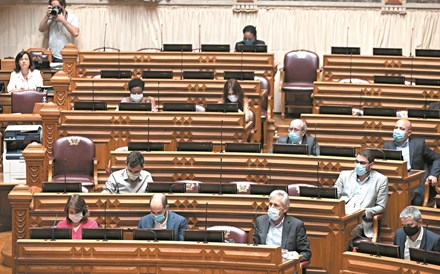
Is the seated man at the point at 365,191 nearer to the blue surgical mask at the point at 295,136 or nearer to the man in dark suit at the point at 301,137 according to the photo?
the man in dark suit at the point at 301,137

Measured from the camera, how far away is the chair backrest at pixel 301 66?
40.1 ft

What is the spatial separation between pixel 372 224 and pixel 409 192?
0.47 metres

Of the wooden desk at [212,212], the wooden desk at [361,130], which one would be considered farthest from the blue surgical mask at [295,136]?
the wooden desk at [212,212]

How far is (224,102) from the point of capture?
34.4 feet

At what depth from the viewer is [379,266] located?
24.8 ft

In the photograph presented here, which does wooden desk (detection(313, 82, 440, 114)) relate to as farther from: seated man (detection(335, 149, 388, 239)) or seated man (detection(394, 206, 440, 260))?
seated man (detection(394, 206, 440, 260))

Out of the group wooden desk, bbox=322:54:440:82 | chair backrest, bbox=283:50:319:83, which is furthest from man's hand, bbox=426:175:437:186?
chair backrest, bbox=283:50:319:83

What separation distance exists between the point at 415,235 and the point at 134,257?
1.89 meters

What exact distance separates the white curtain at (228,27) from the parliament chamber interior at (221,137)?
0.02m

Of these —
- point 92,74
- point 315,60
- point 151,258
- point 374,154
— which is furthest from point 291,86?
point 151,258

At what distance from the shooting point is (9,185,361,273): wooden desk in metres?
8.45

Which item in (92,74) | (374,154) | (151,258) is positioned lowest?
(151,258)

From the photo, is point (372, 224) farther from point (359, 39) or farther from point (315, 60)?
point (359, 39)

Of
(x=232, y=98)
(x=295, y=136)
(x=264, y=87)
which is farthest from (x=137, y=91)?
(x=295, y=136)
